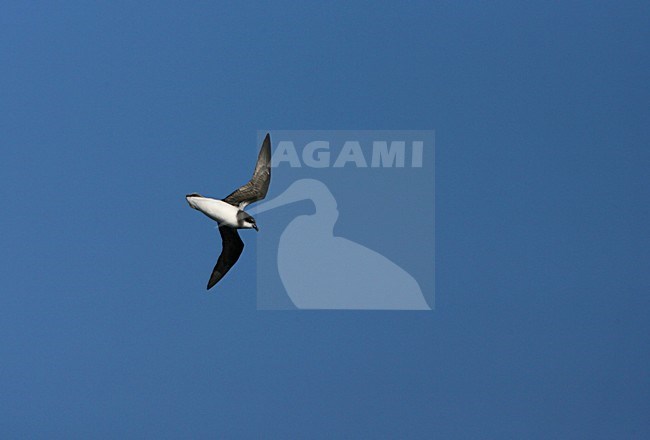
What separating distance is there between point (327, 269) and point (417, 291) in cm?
62

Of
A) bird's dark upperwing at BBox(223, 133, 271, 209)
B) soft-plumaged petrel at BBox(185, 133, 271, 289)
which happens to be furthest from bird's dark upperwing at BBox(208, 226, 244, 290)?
bird's dark upperwing at BBox(223, 133, 271, 209)

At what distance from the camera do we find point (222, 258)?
3.81 metres

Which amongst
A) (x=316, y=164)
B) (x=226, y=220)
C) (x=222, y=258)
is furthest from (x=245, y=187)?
(x=316, y=164)

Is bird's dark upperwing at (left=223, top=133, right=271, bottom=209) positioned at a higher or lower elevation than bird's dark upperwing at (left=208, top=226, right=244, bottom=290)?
higher

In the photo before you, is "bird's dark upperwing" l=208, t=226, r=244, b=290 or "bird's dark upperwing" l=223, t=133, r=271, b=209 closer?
"bird's dark upperwing" l=223, t=133, r=271, b=209

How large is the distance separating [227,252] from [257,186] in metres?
0.43

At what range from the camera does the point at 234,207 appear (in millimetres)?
3379

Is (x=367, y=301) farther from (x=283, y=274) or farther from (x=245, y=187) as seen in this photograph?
(x=245, y=187)

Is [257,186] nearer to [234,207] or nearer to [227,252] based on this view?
[234,207]

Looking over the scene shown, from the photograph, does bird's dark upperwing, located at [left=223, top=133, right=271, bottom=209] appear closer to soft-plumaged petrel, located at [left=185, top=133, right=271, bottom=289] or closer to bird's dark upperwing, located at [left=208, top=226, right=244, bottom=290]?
soft-plumaged petrel, located at [left=185, top=133, right=271, bottom=289]

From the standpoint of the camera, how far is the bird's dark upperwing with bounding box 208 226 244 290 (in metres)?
3.72

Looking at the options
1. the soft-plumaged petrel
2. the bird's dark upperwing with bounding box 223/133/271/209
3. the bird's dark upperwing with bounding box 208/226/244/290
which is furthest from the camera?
the bird's dark upperwing with bounding box 208/226/244/290

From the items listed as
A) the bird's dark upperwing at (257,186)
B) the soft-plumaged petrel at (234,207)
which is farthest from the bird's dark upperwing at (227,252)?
the bird's dark upperwing at (257,186)

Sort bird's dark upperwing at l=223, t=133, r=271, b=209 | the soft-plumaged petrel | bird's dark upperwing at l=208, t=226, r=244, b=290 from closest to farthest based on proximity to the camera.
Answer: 1. the soft-plumaged petrel
2. bird's dark upperwing at l=223, t=133, r=271, b=209
3. bird's dark upperwing at l=208, t=226, r=244, b=290
